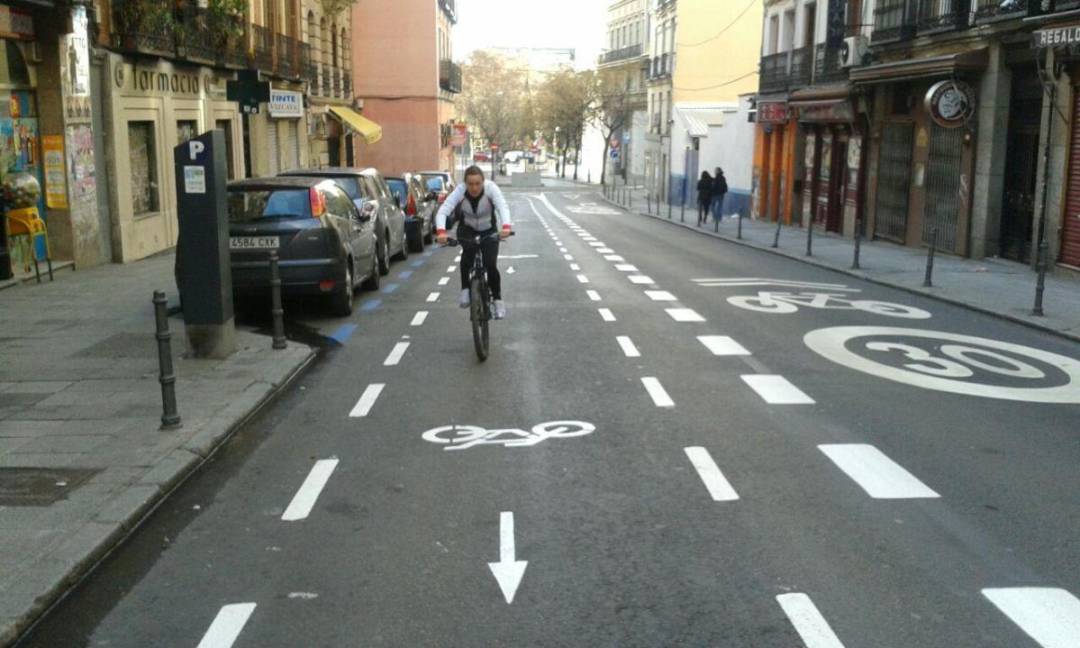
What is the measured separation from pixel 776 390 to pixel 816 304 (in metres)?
6.20

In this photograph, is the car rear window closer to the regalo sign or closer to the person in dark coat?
the regalo sign

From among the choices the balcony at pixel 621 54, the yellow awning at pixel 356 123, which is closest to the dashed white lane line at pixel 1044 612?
the yellow awning at pixel 356 123

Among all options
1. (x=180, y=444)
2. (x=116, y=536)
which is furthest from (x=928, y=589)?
(x=180, y=444)

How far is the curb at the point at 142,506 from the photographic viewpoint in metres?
4.77

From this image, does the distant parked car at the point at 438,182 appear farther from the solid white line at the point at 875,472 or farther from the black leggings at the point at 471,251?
the solid white line at the point at 875,472

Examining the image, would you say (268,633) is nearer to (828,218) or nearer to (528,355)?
(528,355)

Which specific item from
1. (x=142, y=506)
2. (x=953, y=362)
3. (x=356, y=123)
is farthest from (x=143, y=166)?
(x=356, y=123)

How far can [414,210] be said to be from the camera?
2453 centimetres

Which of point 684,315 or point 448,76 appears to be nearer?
point 684,315

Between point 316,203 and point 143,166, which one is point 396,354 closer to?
point 316,203

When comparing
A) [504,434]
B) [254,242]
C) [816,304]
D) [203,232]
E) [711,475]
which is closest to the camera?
[711,475]

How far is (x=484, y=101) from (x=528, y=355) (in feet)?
342

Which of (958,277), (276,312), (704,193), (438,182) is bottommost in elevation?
(958,277)

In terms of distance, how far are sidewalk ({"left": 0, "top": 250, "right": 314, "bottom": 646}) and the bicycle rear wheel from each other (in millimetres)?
1648
